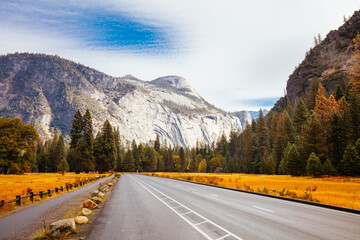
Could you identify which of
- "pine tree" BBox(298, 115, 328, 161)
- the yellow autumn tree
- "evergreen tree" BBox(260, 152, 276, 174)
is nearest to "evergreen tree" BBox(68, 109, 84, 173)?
"evergreen tree" BBox(260, 152, 276, 174)

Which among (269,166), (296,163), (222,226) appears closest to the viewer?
(222,226)

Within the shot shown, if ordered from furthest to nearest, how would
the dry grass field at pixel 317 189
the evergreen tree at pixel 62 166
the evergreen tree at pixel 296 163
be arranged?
the evergreen tree at pixel 62 166 < the evergreen tree at pixel 296 163 < the dry grass field at pixel 317 189

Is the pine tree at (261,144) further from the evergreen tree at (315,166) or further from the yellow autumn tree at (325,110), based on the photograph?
the evergreen tree at (315,166)

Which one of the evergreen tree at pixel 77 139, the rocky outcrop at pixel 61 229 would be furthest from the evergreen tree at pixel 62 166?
the rocky outcrop at pixel 61 229

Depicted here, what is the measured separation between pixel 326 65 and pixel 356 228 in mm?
145147

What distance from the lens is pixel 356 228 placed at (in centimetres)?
732

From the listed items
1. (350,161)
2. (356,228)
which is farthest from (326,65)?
(356,228)

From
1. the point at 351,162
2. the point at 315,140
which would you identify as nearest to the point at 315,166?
the point at 351,162

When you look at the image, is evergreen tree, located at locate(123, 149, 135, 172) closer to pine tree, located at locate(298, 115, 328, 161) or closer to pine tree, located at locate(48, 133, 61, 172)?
pine tree, located at locate(48, 133, 61, 172)

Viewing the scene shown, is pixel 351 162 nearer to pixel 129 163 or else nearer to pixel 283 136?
pixel 283 136

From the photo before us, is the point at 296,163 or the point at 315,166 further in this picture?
the point at 296,163

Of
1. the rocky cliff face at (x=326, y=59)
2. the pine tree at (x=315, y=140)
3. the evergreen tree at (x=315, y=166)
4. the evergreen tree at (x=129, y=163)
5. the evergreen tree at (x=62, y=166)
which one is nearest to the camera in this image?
the evergreen tree at (x=315, y=166)

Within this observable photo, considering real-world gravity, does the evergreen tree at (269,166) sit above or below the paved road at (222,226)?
below

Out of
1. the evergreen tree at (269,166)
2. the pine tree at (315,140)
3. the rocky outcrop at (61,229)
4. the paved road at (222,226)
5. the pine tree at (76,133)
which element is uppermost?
the pine tree at (76,133)
